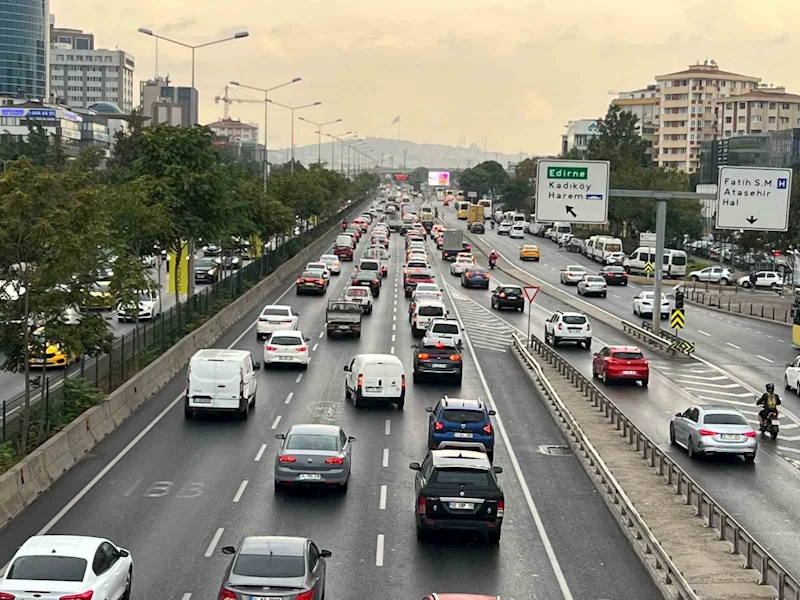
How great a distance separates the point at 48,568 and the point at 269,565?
2.78m

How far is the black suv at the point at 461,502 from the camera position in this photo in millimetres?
20766

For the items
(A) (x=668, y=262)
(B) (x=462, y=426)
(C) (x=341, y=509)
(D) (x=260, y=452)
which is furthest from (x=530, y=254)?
(C) (x=341, y=509)

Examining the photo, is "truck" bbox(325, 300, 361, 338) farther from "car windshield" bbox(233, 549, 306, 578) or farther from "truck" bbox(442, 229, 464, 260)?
"truck" bbox(442, 229, 464, 260)

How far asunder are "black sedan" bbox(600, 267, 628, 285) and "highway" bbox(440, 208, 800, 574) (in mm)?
2052

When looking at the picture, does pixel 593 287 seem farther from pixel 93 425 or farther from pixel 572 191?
pixel 93 425

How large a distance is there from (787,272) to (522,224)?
46.7 m

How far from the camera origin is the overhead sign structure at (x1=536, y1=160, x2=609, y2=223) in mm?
46906

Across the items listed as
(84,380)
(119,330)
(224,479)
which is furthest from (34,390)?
(119,330)

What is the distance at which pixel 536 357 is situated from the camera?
4681 cm

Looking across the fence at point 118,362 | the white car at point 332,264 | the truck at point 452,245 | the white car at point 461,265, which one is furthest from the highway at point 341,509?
the truck at point 452,245

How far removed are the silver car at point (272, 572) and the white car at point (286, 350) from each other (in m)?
26.2

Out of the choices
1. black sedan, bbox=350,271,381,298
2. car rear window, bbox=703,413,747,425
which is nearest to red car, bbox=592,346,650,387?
car rear window, bbox=703,413,747,425

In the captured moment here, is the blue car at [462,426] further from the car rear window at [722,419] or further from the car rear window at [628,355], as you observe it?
the car rear window at [628,355]

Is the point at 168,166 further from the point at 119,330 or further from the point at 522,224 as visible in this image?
the point at 522,224
